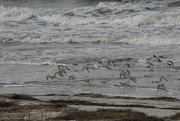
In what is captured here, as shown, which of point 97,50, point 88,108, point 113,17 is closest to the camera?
point 88,108

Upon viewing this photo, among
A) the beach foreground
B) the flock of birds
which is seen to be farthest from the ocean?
the beach foreground

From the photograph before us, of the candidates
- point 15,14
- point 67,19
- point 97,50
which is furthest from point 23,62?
point 15,14

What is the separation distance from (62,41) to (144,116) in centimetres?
1037

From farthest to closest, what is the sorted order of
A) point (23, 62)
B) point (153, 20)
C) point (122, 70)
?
point (153, 20) < point (23, 62) < point (122, 70)

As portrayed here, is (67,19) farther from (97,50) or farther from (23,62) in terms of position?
(23,62)

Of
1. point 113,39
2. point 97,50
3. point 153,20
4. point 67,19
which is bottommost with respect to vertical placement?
point 97,50

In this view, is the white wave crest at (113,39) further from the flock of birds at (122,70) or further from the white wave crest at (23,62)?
the white wave crest at (23,62)

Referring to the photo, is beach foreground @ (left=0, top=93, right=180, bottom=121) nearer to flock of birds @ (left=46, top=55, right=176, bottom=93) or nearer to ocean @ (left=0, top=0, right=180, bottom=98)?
ocean @ (left=0, top=0, right=180, bottom=98)

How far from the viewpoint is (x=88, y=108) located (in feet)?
19.7

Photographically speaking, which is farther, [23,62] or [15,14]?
[15,14]

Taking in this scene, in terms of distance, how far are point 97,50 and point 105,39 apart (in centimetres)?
194

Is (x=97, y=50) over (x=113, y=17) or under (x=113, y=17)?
under

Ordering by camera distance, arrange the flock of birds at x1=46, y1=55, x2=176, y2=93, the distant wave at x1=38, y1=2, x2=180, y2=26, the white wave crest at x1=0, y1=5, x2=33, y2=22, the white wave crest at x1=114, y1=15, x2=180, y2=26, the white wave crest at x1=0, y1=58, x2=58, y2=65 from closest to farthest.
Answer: the flock of birds at x1=46, y1=55, x2=176, y2=93 → the white wave crest at x1=0, y1=58, x2=58, y2=65 → the white wave crest at x1=114, y1=15, x2=180, y2=26 → the distant wave at x1=38, y1=2, x2=180, y2=26 → the white wave crest at x1=0, y1=5, x2=33, y2=22

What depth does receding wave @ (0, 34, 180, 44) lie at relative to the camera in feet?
45.4
